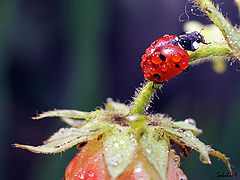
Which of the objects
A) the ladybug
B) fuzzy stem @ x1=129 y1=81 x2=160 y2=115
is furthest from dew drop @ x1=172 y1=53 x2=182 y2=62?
fuzzy stem @ x1=129 y1=81 x2=160 y2=115

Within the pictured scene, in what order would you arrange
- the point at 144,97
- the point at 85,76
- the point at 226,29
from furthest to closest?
1. the point at 85,76
2. the point at 144,97
3. the point at 226,29

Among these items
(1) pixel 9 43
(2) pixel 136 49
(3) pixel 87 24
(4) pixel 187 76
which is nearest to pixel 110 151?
(3) pixel 87 24

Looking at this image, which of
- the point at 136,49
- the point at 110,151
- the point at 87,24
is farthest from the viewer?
the point at 136,49

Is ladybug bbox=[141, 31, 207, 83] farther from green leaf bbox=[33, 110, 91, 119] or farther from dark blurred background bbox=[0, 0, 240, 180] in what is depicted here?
dark blurred background bbox=[0, 0, 240, 180]

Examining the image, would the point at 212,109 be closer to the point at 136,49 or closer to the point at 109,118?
the point at 136,49

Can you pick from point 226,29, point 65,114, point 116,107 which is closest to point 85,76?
point 116,107

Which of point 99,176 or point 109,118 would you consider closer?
point 99,176

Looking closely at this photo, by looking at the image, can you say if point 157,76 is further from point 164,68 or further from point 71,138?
point 71,138
